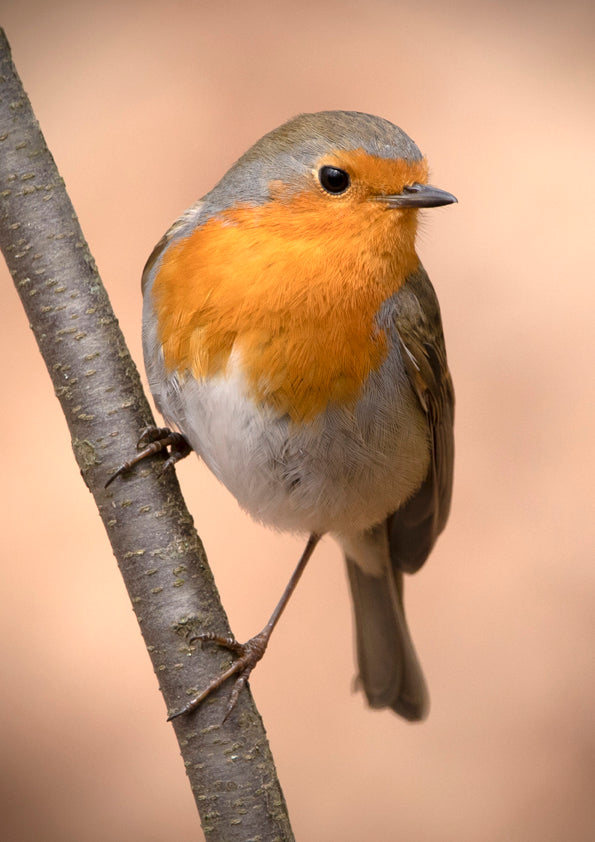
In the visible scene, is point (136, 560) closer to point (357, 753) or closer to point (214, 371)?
point (214, 371)

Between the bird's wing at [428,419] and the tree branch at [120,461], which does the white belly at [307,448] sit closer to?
the bird's wing at [428,419]

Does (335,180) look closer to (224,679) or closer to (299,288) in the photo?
(299,288)

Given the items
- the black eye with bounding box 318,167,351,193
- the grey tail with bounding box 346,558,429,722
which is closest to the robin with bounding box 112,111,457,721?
the black eye with bounding box 318,167,351,193

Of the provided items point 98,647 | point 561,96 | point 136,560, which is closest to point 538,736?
point 98,647

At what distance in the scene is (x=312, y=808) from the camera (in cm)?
333

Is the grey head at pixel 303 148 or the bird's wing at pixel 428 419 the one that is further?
the bird's wing at pixel 428 419

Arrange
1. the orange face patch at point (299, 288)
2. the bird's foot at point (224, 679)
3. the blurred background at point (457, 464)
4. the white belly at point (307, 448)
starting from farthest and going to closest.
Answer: the blurred background at point (457, 464) < the white belly at point (307, 448) < the orange face patch at point (299, 288) < the bird's foot at point (224, 679)

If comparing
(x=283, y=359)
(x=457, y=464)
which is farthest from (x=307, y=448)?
(x=457, y=464)

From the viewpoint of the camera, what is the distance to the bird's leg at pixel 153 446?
1800 millimetres

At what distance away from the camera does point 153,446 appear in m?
1.83

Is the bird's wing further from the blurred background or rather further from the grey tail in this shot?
the blurred background

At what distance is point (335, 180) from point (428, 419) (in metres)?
0.63

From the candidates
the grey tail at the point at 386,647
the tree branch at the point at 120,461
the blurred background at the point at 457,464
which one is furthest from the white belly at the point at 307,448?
the blurred background at the point at 457,464

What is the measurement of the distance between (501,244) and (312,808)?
6.89 feet
